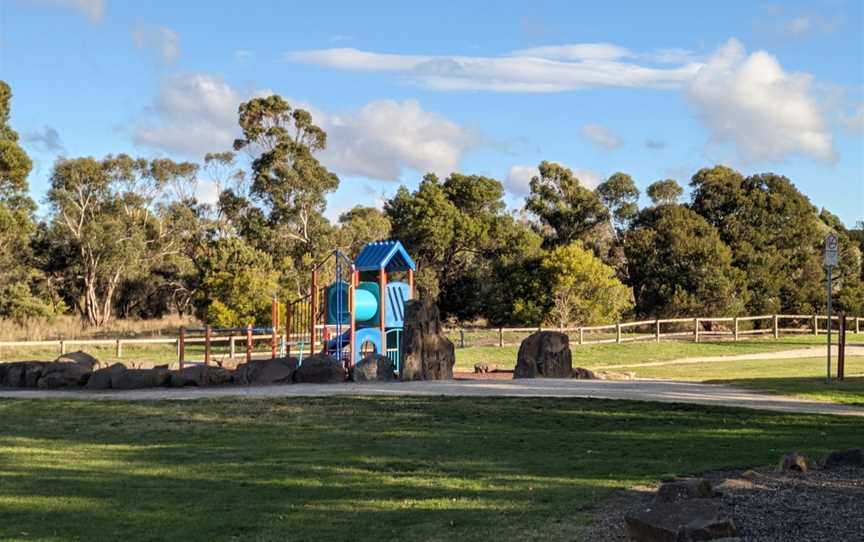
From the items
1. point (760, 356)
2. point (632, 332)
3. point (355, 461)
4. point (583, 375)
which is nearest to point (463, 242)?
point (632, 332)

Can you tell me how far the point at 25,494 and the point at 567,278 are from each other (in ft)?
123

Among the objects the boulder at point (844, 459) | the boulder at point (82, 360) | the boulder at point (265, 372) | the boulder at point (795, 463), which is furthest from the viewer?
the boulder at point (82, 360)

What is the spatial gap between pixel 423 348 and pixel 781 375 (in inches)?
392

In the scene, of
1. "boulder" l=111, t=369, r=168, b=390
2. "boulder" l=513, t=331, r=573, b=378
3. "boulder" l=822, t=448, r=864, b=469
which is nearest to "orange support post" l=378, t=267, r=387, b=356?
"boulder" l=513, t=331, r=573, b=378

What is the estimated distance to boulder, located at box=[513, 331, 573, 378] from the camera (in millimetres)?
23422

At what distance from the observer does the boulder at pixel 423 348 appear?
22.7 meters

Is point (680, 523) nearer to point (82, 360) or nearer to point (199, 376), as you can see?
point (199, 376)

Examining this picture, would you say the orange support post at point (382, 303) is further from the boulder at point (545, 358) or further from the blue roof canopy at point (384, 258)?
the boulder at point (545, 358)

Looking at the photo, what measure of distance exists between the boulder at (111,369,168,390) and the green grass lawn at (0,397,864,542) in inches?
136

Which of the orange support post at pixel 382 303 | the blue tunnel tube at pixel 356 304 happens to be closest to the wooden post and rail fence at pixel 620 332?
the blue tunnel tube at pixel 356 304

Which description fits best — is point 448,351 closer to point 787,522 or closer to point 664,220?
point 787,522

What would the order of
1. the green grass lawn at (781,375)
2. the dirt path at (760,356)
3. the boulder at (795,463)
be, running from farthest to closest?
the dirt path at (760,356), the green grass lawn at (781,375), the boulder at (795,463)

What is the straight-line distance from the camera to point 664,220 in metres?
51.4

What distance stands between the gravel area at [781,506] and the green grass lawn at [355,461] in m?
0.25
